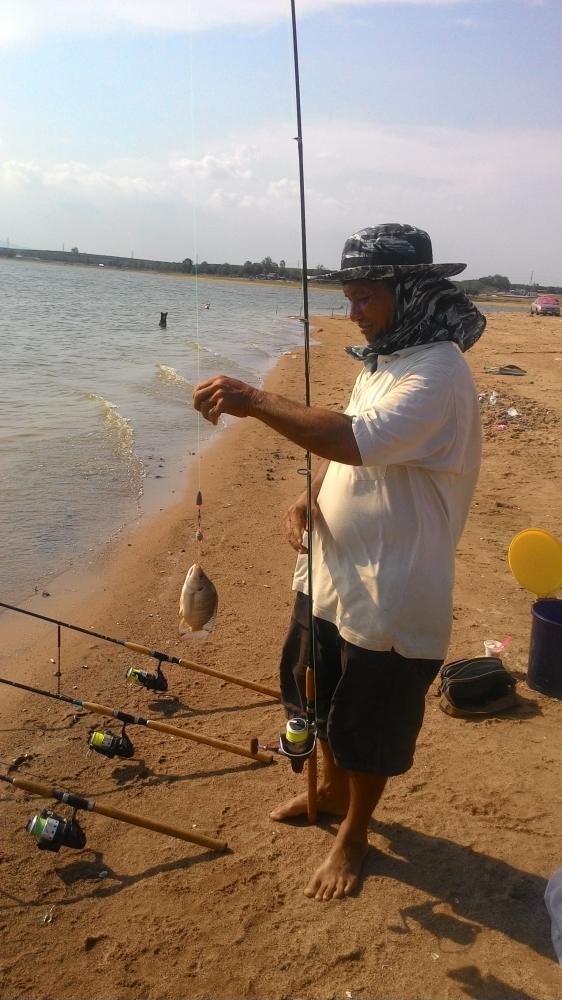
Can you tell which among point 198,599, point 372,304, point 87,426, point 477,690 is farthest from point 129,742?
point 87,426

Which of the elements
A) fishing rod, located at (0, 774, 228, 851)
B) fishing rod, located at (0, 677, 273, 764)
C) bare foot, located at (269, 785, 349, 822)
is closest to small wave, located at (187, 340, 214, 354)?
fishing rod, located at (0, 677, 273, 764)

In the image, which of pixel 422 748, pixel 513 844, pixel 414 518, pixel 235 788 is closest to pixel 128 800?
pixel 235 788

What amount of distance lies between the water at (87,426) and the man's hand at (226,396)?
1.71m

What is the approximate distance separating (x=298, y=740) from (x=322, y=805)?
0.59m

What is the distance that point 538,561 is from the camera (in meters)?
4.77

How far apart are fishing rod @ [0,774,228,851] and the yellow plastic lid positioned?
2.61 meters

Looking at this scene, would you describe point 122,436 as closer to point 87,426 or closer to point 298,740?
point 87,426

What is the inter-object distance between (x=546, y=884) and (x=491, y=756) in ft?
2.73

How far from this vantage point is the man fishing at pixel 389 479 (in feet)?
7.59

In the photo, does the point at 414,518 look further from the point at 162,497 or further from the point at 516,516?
the point at 162,497

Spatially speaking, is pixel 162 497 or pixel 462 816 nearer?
pixel 462 816

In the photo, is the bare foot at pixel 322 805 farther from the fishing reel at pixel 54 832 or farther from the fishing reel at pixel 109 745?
the fishing reel at pixel 54 832

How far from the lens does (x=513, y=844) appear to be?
3.12m

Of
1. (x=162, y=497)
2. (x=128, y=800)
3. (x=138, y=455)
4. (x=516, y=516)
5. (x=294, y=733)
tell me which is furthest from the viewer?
(x=138, y=455)
